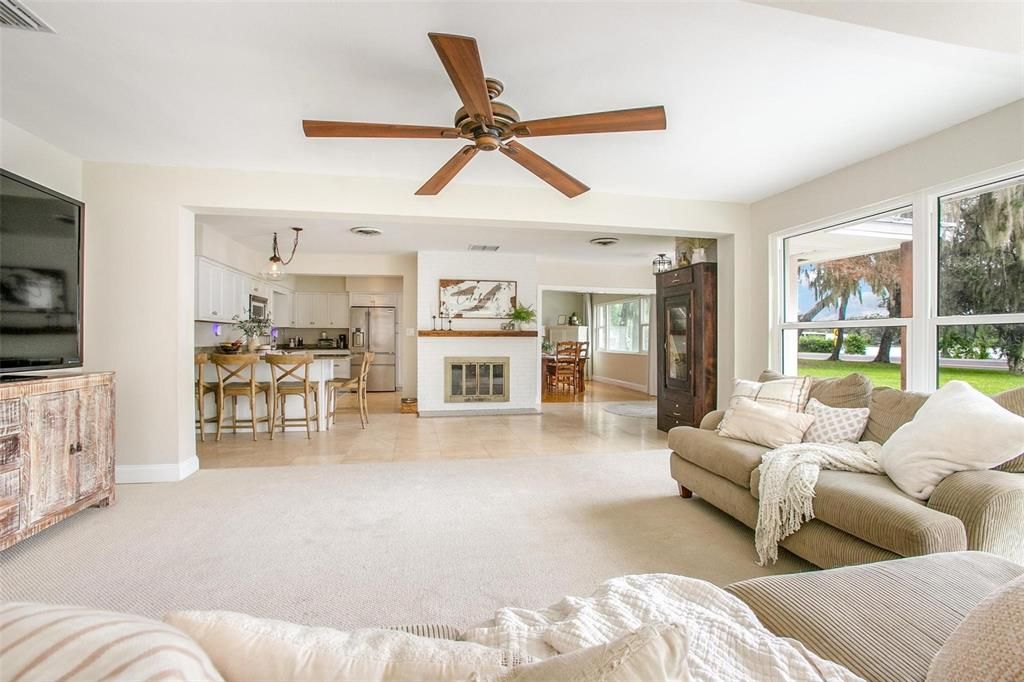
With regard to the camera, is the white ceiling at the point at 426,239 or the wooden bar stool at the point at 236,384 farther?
the white ceiling at the point at 426,239

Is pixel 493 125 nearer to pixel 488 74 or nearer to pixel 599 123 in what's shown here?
pixel 488 74

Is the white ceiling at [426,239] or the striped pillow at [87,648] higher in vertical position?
the white ceiling at [426,239]

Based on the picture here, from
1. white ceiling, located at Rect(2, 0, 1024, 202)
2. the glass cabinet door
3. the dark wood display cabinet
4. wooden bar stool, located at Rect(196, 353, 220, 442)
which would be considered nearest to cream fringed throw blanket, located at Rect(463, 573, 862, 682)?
white ceiling, located at Rect(2, 0, 1024, 202)

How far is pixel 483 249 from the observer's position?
6.98 m

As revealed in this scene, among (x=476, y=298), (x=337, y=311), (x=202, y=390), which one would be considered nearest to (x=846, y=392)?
(x=476, y=298)

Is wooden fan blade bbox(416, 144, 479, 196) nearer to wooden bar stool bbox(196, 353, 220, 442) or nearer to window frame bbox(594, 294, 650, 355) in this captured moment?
wooden bar stool bbox(196, 353, 220, 442)

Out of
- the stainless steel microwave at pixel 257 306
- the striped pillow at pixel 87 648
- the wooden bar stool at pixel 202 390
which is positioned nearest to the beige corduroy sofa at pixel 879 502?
the striped pillow at pixel 87 648

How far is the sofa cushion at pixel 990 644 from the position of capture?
1.99ft

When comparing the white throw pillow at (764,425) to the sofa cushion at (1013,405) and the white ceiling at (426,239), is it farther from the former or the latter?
the white ceiling at (426,239)

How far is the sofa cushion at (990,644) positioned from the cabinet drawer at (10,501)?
340 centimetres

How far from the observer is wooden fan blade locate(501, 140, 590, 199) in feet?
8.25

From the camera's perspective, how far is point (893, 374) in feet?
11.1

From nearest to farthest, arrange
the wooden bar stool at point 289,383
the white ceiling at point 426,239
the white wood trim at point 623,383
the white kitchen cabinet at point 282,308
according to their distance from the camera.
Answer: the wooden bar stool at point 289,383 → the white ceiling at point 426,239 → the white kitchen cabinet at point 282,308 → the white wood trim at point 623,383

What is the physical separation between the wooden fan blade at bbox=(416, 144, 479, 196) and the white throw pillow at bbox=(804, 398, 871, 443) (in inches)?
98.8
